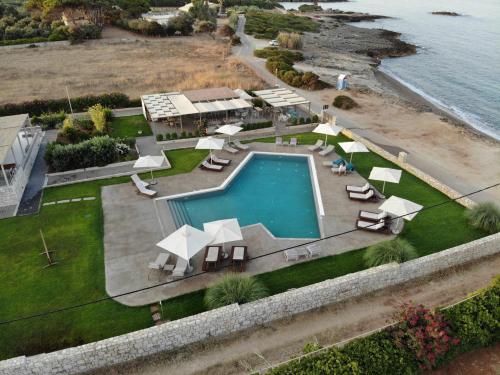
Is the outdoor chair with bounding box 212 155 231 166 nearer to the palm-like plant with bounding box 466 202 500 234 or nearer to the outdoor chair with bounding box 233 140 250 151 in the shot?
the outdoor chair with bounding box 233 140 250 151

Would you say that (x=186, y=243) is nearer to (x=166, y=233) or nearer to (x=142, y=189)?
(x=166, y=233)

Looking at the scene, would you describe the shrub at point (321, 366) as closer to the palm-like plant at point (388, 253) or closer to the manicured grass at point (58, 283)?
the manicured grass at point (58, 283)

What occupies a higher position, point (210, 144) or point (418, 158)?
point (210, 144)

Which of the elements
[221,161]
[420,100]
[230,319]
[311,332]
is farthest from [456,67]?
[230,319]

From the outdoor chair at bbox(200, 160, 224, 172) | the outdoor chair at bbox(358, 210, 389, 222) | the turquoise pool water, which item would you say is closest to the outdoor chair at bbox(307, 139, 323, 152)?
the turquoise pool water

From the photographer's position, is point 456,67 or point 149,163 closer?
point 149,163
